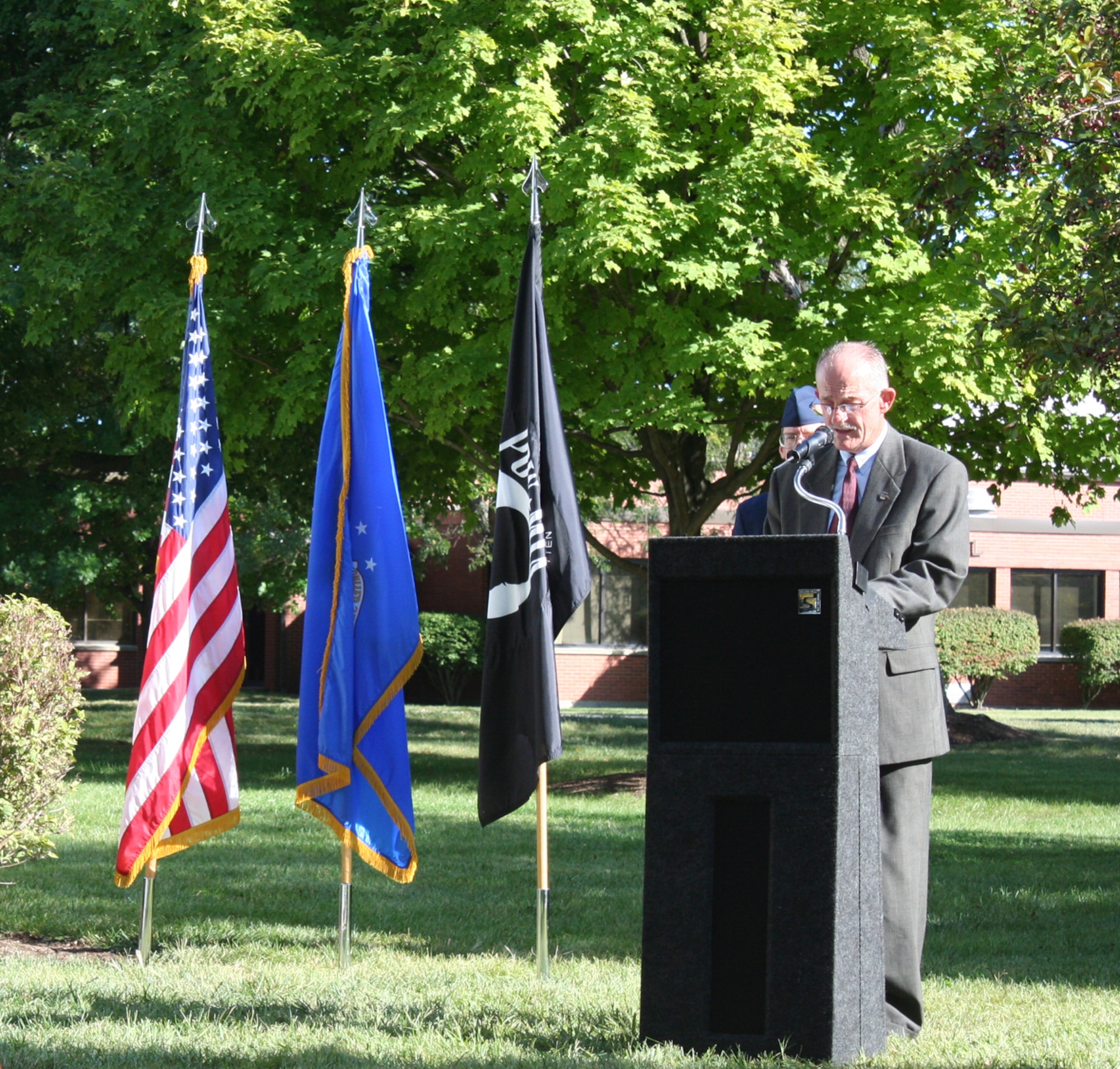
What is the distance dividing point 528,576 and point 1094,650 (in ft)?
86.1

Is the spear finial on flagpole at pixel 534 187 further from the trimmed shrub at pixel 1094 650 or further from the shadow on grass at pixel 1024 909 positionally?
the trimmed shrub at pixel 1094 650

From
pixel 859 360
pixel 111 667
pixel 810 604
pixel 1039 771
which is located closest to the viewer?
pixel 810 604

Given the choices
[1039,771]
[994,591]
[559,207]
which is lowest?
[1039,771]

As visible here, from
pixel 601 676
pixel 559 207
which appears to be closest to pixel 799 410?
pixel 559 207

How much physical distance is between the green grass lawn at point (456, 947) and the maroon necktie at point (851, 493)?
1.79 meters

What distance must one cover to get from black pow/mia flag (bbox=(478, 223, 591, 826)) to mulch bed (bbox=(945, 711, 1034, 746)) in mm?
15303

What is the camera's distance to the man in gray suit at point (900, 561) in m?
4.63

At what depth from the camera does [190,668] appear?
22.9 feet

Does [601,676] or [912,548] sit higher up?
[912,548]

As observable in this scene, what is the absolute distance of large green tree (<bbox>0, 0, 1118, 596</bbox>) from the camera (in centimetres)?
1219

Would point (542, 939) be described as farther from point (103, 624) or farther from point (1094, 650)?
point (103, 624)

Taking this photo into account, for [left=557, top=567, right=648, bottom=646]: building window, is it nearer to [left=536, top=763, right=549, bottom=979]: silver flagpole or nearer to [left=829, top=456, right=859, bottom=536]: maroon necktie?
[left=536, top=763, right=549, bottom=979]: silver flagpole

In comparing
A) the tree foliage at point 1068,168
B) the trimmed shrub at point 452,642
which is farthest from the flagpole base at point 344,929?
the trimmed shrub at point 452,642

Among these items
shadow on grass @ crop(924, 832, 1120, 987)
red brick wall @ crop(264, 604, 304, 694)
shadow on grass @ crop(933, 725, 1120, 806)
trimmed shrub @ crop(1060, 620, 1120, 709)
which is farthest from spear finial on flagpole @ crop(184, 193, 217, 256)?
trimmed shrub @ crop(1060, 620, 1120, 709)
